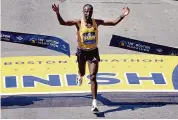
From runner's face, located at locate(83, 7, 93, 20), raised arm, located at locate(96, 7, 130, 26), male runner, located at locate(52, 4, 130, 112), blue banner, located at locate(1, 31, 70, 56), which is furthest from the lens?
blue banner, located at locate(1, 31, 70, 56)

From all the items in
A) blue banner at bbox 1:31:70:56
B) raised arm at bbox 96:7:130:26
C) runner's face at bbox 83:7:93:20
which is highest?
runner's face at bbox 83:7:93:20

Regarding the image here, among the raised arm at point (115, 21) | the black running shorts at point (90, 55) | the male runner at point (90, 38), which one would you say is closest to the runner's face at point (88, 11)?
the male runner at point (90, 38)

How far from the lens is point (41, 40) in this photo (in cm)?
1133

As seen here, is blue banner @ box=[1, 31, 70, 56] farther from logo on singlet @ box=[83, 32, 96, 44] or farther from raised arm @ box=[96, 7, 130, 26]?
raised arm @ box=[96, 7, 130, 26]

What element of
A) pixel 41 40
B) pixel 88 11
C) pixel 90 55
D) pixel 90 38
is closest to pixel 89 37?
pixel 90 38

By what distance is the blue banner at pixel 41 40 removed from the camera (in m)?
11.2

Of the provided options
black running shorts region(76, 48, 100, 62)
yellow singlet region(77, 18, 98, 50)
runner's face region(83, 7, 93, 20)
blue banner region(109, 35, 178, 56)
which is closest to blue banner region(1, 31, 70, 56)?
black running shorts region(76, 48, 100, 62)

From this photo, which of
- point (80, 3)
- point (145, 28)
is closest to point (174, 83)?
point (145, 28)

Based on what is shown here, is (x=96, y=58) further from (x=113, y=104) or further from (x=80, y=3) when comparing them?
(x=80, y=3)

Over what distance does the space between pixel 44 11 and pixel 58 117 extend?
6508mm

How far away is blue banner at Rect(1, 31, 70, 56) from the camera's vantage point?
11.2m

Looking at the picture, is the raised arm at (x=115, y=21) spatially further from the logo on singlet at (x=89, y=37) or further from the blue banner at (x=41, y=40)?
the blue banner at (x=41, y=40)

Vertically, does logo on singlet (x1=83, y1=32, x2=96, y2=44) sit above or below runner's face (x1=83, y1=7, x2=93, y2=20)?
below

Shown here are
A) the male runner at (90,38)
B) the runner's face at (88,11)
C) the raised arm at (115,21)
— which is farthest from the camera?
the raised arm at (115,21)
